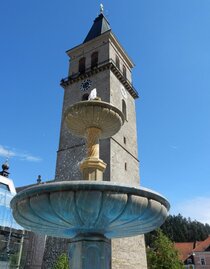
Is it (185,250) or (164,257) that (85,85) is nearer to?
(164,257)

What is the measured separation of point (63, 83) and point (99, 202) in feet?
92.1

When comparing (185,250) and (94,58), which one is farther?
(185,250)

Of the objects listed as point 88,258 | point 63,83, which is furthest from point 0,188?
point 88,258

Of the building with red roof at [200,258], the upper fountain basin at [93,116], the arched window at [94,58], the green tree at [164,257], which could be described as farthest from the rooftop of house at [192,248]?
the upper fountain basin at [93,116]

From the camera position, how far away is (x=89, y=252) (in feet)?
19.8

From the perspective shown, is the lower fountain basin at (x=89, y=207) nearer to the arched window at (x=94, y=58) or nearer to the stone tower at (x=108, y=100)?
the stone tower at (x=108, y=100)

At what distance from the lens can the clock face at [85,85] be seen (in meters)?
30.0

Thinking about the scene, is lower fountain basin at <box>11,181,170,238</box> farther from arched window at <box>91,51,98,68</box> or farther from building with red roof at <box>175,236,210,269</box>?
building with red roof at <box>175,236,210,269</box>

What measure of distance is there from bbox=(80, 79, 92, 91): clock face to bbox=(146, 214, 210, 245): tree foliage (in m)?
51.3

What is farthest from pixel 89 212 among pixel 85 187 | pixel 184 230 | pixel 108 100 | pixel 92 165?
pixel 184 230

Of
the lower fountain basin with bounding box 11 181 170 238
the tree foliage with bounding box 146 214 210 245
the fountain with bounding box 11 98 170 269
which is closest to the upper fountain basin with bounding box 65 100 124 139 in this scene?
the fountain with bounding box 11 98 170 269

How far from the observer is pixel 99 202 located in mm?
5262

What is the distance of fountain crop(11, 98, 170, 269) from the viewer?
5.17 m

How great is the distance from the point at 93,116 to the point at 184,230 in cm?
7368
